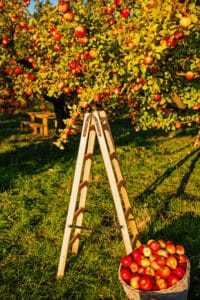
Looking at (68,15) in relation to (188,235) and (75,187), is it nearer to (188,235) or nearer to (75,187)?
(75,187)

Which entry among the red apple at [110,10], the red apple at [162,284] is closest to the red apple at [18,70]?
the red apple at [110,10]

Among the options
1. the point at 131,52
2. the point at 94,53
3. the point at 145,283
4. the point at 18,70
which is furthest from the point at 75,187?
the point at 18,70

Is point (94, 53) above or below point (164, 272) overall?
above

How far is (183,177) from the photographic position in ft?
32.3

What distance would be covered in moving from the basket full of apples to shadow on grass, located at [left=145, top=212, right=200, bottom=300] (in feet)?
2.58

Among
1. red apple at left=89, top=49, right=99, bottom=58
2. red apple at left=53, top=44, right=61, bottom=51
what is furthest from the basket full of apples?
red apple at left=53, top=44, right=61, bottom=51

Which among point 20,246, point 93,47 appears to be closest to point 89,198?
point 20,246

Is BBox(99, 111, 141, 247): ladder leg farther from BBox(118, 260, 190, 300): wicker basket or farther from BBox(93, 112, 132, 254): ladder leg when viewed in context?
BBox(118, 260, 190, 300): wicker basket

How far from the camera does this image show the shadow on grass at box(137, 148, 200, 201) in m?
8.55

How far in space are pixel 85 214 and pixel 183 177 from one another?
3.70 metres

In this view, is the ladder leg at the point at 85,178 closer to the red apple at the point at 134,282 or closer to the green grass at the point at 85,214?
the green grass at the point at 85,214

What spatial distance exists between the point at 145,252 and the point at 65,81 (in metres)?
4.41

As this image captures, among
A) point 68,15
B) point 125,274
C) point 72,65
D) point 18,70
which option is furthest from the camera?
point 18,70

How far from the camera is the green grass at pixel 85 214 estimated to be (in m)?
5.01
